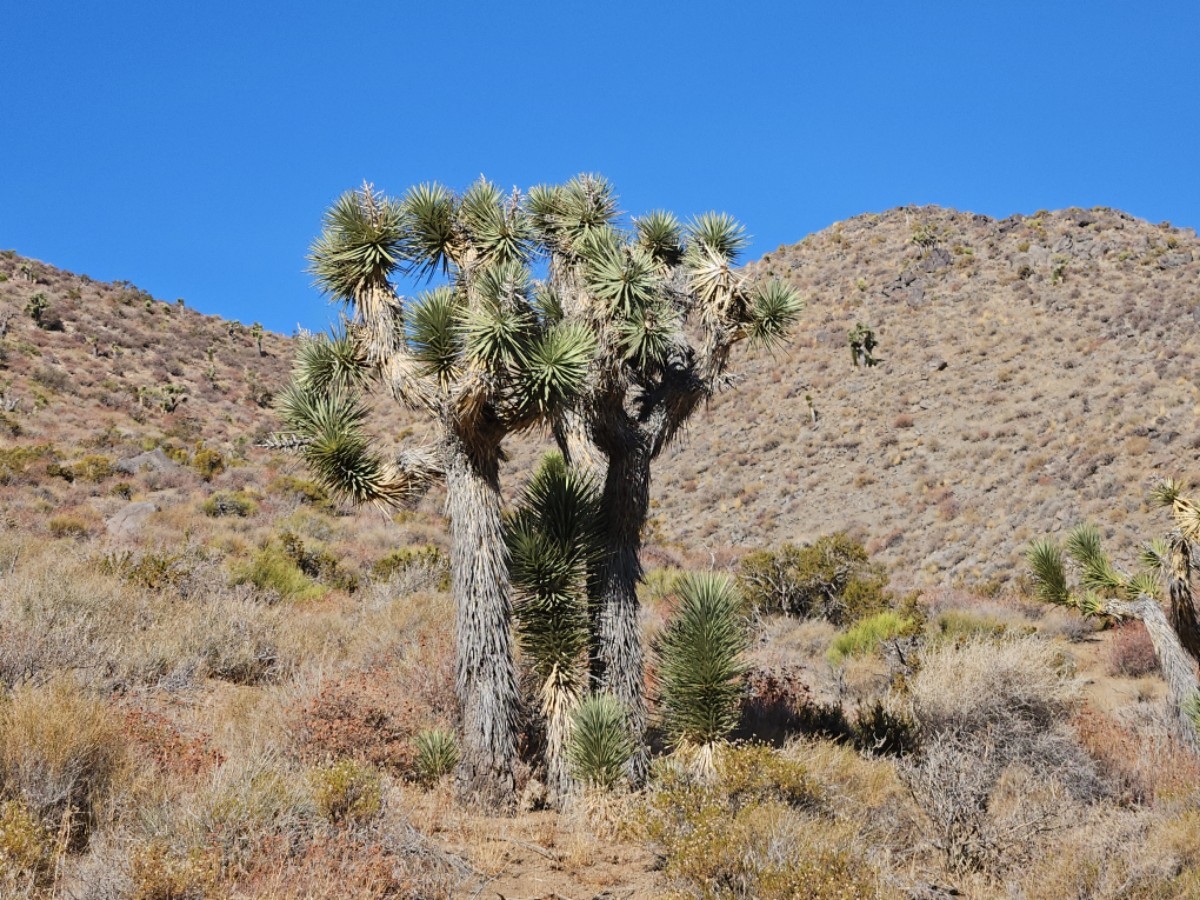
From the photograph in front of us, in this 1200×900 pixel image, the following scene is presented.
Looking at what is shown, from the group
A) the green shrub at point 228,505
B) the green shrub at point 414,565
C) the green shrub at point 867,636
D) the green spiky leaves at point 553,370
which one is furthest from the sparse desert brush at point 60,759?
the green shrub at point 228,505

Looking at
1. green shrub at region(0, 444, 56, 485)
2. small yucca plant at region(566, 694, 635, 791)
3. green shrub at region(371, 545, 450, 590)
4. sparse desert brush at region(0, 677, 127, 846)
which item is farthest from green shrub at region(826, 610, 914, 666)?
green shrub at region(0, 444, 56, 485)

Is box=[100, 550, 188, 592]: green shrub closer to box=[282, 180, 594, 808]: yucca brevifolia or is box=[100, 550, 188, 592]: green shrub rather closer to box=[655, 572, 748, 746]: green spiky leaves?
box=[282, 180, 594, 808]: yucca brevifolia

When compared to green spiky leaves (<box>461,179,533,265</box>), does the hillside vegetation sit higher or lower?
lower

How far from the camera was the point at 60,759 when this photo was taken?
5559mm

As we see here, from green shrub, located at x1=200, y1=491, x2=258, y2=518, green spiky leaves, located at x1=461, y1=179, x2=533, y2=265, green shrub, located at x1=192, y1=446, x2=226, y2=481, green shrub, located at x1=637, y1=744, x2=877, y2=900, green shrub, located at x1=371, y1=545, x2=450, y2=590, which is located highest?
green shrub, located at x1=192, y1=446, x2=226, y2=481

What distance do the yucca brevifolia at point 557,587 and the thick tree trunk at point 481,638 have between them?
36 centimetres

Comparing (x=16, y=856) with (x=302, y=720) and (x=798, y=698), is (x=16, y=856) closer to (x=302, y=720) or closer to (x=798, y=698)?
(x=302, y=720)

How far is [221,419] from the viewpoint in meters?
34.8

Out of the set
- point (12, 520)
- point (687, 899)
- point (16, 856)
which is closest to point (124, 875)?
point (16, 856)

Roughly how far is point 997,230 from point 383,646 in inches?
1793

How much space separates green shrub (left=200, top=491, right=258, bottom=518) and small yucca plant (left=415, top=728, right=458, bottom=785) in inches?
501

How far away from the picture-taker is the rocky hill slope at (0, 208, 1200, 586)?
23625 millimetres

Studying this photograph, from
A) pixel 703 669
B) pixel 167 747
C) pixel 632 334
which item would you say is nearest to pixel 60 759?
pixel 167 747

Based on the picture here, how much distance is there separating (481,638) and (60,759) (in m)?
3.05
